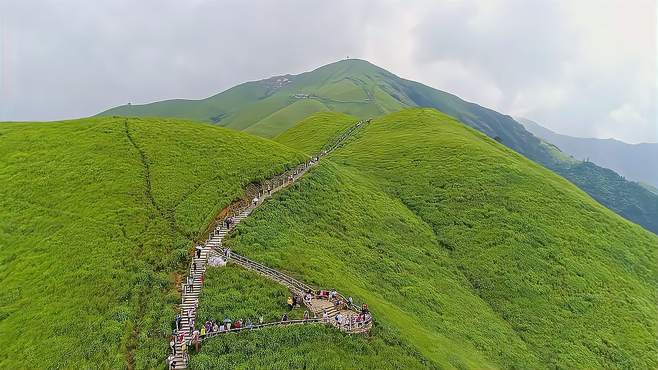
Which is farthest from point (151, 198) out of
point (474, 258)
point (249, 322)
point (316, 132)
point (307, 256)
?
point (316, 132)

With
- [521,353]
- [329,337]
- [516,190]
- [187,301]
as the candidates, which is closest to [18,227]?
[187,301]

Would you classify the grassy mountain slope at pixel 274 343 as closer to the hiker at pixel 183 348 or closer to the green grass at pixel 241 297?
the green grass at pixel 241 297

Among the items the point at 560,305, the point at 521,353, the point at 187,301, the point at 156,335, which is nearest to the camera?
the point at 156,335

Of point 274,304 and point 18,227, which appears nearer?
point 274,304

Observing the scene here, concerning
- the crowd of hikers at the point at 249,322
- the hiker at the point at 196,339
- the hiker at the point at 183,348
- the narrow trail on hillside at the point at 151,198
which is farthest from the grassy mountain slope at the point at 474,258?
the hiker at the point at 183,348

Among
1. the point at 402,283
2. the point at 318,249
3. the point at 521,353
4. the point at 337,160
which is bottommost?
the point at 521,353

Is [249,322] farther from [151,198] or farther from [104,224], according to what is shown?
[151,198]

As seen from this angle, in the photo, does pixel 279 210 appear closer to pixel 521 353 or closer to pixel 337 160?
pixel 521 353
